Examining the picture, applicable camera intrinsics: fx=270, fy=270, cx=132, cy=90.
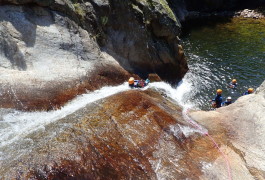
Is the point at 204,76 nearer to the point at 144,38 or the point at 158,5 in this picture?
the point at 144,38

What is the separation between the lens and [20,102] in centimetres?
1176

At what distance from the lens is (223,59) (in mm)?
24594

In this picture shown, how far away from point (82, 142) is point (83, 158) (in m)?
0.83

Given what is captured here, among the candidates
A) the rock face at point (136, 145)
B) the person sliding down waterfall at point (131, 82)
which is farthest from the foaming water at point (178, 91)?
the rock face at point (136, 145)

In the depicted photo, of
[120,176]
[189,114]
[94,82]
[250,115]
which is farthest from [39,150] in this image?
[250,115]

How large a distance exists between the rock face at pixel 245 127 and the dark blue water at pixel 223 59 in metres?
4.12

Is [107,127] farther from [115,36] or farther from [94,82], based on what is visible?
[115,36]

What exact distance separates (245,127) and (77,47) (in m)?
9.61

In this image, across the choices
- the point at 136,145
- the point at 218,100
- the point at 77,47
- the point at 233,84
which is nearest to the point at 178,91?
the point at 218,100

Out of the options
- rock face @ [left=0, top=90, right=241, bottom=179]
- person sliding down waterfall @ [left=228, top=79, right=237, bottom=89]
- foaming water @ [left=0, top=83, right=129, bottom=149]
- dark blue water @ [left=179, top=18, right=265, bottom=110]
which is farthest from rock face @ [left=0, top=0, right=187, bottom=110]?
person sliding down waterfall @ [left=228, top=79, right=237, bottom=89]

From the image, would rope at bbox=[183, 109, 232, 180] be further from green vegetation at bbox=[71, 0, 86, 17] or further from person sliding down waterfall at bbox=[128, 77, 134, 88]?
green vegetation at bbox=[71, 0, 86, 17]

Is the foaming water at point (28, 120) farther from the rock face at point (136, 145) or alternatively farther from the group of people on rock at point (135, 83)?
the group of people on rock at point (135, 83)

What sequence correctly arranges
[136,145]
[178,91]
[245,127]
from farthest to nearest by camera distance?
[178,91] → [245,127] → [136,145]

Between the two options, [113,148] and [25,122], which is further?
[25,122]
